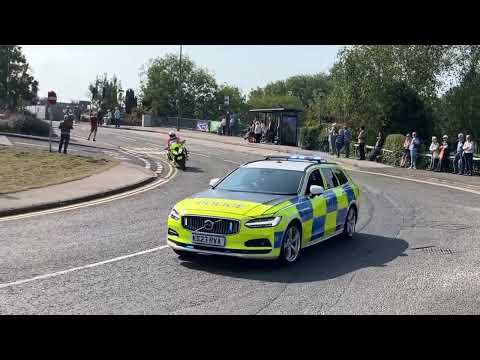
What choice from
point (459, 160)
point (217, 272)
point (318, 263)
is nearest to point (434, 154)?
point (459, 160)

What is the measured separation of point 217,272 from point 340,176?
4.48m

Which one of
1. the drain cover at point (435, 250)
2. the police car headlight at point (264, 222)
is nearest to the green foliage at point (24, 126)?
the drain cover at point (435, 250)

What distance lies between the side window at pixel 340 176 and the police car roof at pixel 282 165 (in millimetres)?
820

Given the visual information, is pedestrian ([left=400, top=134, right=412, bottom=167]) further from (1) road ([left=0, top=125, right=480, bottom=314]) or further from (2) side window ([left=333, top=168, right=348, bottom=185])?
(2) side window ([left=333, top=168, right=348, bottom=185])

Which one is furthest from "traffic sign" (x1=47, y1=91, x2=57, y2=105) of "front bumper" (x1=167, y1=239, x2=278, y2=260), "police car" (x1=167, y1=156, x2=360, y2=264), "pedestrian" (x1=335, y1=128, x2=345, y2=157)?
"front bumper" (x1=167, y1=239, x2=278, y2=260)

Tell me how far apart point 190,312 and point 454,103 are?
132 ft

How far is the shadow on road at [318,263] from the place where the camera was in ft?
31.9

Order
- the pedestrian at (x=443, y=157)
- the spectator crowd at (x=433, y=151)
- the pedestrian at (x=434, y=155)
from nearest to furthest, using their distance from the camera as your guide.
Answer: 1. the spectator crowd at (x=433, y=151)
2. the pedestrian at (x=443, y=157)
3. the pedestrian at (x=434, y=155)

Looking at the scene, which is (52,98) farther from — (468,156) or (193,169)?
(468,156)

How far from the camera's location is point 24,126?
122 feet

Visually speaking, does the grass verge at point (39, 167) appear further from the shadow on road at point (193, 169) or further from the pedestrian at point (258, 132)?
the pedestrian at point (258, 132)
